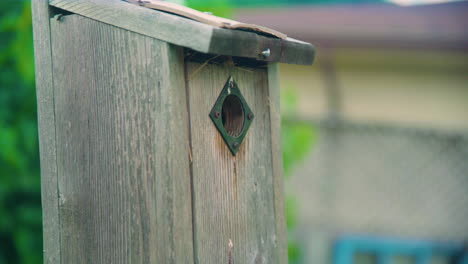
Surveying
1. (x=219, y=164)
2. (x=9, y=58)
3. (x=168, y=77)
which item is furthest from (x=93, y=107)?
(x=9, y=58)

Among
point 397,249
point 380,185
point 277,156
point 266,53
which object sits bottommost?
point 397,249

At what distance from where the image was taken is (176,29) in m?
1.36

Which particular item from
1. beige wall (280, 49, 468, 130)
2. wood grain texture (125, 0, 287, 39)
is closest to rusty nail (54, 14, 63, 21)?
wood grain texture (125, 0, 287, 39)

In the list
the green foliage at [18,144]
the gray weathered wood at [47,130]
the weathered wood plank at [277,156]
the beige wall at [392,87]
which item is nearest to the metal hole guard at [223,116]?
the weathered wood plank at [277,156]

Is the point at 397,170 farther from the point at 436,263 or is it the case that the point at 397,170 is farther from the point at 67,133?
the point at 67,133

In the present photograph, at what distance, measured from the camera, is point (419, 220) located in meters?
5.71

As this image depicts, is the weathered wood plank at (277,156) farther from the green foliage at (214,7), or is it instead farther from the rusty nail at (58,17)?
the green foliage at (214,7)

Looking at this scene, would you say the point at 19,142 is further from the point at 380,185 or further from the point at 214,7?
the point at 380,185

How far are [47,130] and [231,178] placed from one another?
0.62 meters

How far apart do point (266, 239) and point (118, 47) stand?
0.84m

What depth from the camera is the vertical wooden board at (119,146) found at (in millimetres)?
1398

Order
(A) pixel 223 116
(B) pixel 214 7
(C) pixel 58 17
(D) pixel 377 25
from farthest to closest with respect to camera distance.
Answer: (D) pixel 377 25 → (B) pixel 214 7 → (A) pixel 223 116 → (C) pixel 58 17

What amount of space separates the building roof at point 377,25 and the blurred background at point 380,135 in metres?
0.01

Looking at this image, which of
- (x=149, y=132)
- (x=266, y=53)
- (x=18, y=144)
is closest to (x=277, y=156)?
(x=266, y=53)
